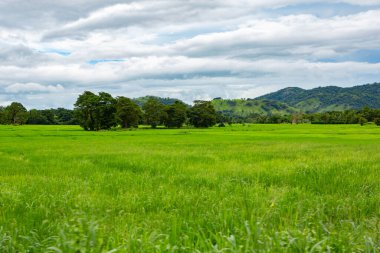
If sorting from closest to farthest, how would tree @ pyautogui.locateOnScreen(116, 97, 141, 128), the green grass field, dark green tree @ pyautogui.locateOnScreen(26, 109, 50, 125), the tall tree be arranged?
the green grass field, the tall tree, tree @ pyautogui.locateOnScreen(116, 97, 141, 128), dark green tree @ pyautogui.locateOnScreen(26, 109, 50, 125)

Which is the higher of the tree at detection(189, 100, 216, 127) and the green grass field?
the tree at detection(189, 100, 216, 127)

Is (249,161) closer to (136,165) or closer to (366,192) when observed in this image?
(136,165)

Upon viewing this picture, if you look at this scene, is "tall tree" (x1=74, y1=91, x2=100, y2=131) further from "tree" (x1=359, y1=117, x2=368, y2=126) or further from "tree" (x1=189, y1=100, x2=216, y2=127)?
"tree" (x1=359, y1=117, x2=368, y2=126)

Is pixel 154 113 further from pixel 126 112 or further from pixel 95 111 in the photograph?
pixel 95 111

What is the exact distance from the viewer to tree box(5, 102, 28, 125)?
14600 centimetres

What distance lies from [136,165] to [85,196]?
376 inches

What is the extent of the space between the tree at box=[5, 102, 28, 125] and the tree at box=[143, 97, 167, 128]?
50434mm

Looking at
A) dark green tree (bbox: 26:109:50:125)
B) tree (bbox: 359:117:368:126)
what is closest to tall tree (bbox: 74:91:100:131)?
dark green tree (bbox: 26:109:50:125)

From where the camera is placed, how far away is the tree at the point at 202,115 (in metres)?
142

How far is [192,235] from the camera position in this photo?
659 centimetres

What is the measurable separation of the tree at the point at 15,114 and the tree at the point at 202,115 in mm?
65644

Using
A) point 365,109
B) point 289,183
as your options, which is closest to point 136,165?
point 289,183

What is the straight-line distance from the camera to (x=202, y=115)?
142 m

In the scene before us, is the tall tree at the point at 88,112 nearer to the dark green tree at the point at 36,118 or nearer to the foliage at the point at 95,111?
the foliage at the point at 95,111
